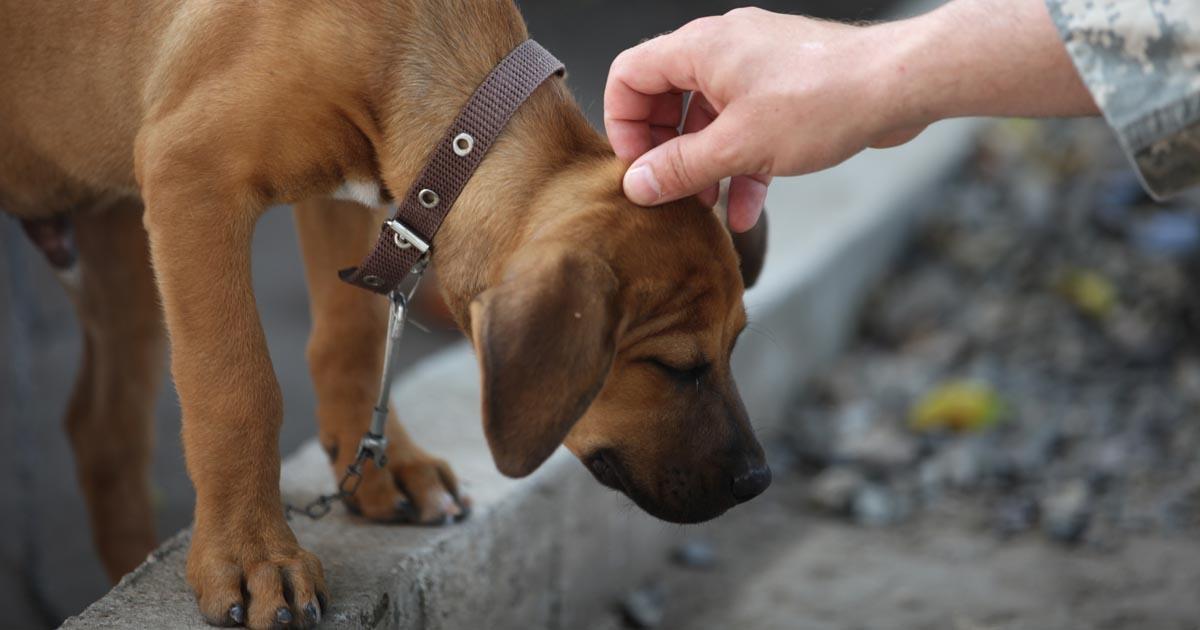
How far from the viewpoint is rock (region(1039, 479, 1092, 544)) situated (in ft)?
15.0

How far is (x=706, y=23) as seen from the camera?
2844mm

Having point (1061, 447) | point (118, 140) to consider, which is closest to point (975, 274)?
point (1061, 447)

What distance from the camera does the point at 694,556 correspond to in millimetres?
4570

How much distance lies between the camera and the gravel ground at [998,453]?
4246mm

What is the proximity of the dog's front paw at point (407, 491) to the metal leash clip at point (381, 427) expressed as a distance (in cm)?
3

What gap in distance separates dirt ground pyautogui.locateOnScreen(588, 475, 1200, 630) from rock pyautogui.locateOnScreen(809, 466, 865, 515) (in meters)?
0.06

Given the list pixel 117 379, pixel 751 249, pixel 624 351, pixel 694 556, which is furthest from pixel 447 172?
pixel 694 556

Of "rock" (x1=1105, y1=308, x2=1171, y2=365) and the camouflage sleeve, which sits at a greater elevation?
the camouflage sleeve

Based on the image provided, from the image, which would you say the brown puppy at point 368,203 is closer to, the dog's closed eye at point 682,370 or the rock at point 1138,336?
the dog's closed eye at point 682,370

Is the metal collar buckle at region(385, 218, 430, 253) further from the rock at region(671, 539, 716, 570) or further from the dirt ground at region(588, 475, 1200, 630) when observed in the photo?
the rock at region(671, 539, 716, 570)

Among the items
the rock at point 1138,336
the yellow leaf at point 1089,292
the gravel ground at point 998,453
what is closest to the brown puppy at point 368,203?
the gravel ground at point 998,453

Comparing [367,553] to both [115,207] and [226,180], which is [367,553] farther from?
[115,207]

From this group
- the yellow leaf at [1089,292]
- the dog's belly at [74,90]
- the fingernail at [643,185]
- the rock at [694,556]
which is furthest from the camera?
the yellow leaf at [1089,292]

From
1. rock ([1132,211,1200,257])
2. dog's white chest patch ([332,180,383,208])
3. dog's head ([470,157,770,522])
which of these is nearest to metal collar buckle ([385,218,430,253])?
dog's white chest patch ([332,180,383,208])
